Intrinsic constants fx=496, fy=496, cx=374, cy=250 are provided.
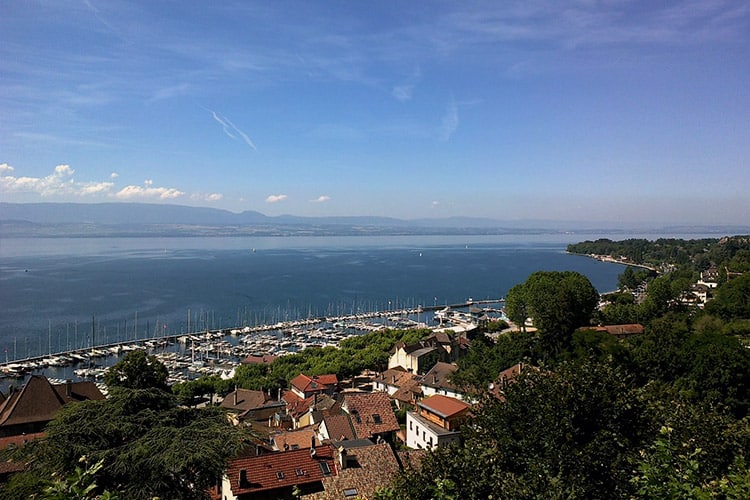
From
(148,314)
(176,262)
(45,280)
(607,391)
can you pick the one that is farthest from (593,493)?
(176,262)

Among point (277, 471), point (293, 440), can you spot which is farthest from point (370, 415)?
point (277, 471)

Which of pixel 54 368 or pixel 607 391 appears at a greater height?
pixel 607 391

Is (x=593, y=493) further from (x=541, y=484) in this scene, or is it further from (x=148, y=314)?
(x=148, y=314)

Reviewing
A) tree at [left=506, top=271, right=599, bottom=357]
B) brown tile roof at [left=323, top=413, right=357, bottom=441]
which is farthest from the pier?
brown tile roof at [left=323, top=413, right=357, bottom=441]

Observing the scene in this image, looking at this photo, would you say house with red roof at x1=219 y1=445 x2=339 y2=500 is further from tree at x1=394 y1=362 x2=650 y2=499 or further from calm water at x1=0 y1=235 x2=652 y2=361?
calm water at x1=0 y1=235 x2=652 y2=361

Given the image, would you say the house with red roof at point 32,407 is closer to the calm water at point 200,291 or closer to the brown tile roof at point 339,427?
the brown tile roof at point 339,427

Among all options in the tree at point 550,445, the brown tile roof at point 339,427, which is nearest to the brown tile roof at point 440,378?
the brown tile roof at point 339,427

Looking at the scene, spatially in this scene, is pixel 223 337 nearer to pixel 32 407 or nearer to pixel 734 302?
pixel 32 407
